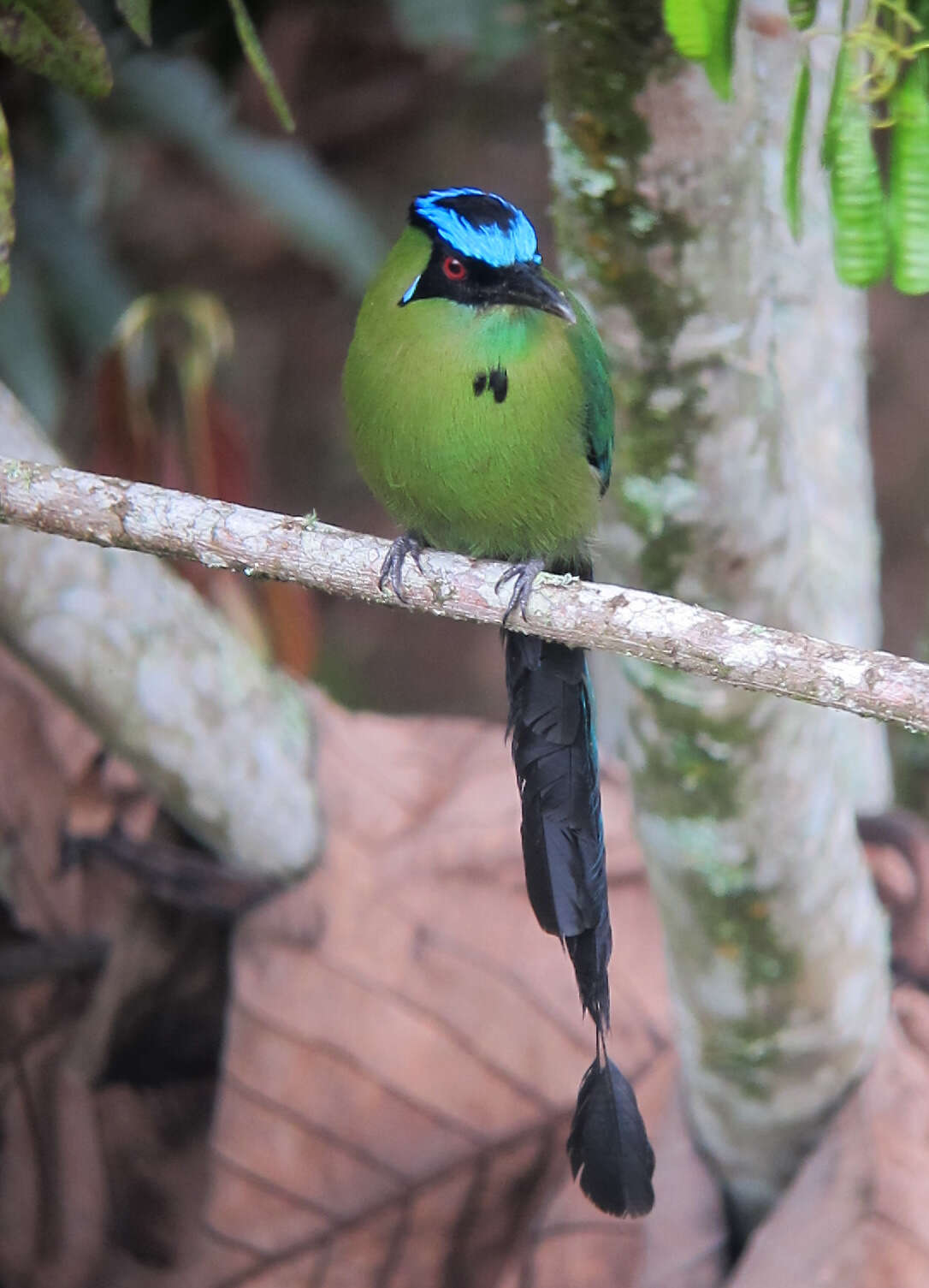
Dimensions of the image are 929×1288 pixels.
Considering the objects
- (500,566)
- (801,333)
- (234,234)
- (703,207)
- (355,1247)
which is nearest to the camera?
(703,207)

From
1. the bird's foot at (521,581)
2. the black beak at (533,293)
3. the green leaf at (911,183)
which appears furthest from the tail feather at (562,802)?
the green leaf at (911,183)

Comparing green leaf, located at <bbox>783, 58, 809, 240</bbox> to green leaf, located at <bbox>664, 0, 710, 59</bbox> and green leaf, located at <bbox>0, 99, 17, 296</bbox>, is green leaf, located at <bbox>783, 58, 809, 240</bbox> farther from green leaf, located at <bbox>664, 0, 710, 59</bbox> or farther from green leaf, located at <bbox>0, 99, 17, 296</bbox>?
green leaf, located at <bbox>0, 99, 17, 296</bbox>

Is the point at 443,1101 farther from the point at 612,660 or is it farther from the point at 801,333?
the point at 801,333

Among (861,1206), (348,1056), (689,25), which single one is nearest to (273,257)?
(348,1056)

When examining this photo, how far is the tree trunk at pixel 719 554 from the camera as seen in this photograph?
5.76ft

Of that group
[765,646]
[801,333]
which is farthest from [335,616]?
[765,646]

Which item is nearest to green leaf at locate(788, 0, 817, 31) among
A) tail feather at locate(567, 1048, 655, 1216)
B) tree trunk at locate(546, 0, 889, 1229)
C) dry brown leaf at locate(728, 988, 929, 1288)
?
tree trunk at locate(546, 0, 889, 1229)

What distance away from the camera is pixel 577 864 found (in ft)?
6.27

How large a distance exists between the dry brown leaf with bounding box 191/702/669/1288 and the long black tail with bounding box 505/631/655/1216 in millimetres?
586

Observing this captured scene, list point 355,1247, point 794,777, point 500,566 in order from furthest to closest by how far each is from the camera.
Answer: point 355,1247 < point 794,777 < point 500,566

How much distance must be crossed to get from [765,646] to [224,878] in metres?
1.37

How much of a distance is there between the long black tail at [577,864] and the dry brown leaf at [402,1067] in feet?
1.92

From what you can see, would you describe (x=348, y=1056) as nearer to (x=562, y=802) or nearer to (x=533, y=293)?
(x=562, y=802)

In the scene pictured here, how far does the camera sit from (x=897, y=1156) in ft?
7.41
